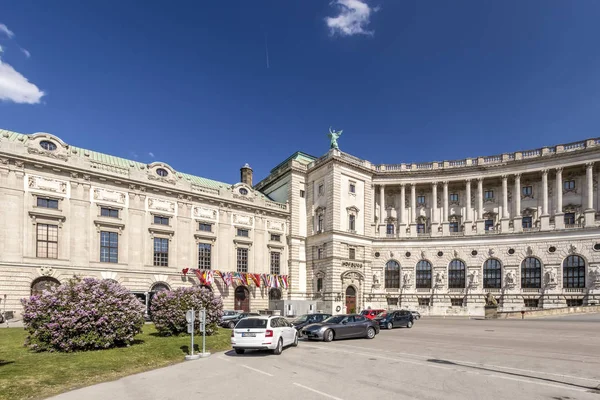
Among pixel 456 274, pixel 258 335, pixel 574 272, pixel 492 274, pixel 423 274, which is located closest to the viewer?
pixel 258 335

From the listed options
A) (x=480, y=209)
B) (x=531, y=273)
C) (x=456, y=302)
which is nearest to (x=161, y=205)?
(x=456, y=302)

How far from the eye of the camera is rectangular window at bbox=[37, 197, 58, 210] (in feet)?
127

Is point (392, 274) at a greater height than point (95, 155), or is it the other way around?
point (95, 155)

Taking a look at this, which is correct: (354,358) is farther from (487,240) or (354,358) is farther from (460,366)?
(487,240)

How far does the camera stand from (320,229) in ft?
190

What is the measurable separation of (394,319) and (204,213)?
27152 mm

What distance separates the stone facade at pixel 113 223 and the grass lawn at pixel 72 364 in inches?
708

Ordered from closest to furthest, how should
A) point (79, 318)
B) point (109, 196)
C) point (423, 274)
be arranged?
point (79, 318)
point (109, 196)
point (423, 274)

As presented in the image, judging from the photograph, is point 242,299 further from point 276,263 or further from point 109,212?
point 109,212

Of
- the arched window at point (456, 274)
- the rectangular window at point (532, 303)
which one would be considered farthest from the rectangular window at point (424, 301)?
the rectangular window at point (532, 303)

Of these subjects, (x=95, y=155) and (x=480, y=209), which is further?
(x=480, y=209)

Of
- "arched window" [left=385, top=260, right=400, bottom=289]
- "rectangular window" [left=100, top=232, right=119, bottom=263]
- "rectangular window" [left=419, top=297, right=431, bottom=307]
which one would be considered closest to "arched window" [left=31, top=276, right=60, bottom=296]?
"rectangular window" [left=100, top=232, right=119, bottom=263]

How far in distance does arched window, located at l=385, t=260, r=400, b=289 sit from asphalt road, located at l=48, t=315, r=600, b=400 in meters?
38.3

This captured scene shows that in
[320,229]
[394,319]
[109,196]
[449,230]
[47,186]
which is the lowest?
[394,319]
